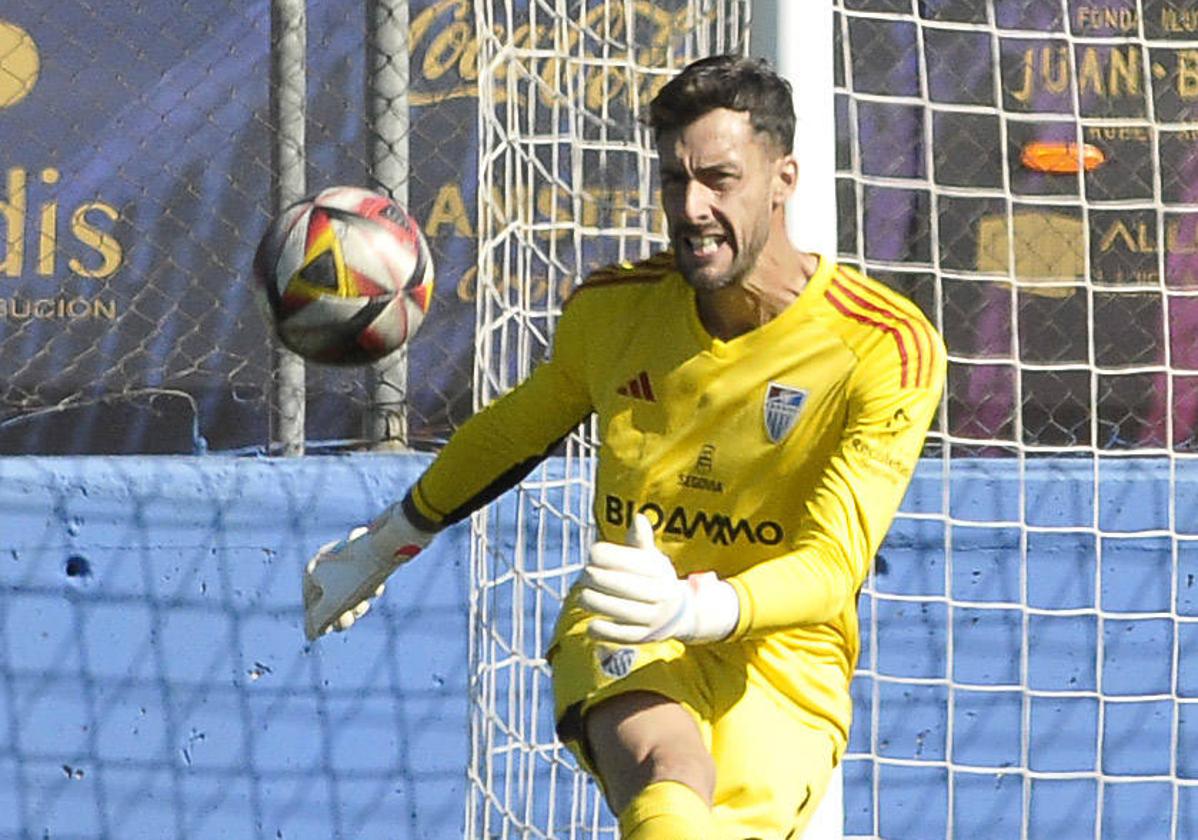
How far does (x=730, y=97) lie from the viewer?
3629mm

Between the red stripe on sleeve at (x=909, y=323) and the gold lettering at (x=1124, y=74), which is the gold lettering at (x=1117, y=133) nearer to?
the gold lettering at (x=1124, y=74)

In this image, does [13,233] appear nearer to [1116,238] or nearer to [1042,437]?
[1042,437]

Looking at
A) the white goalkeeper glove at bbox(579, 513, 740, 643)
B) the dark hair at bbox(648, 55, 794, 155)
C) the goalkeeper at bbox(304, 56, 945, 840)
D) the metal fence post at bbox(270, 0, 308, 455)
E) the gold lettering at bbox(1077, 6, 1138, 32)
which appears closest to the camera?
the white goalkeeper glove at bbox(579, 513, 740, 643)

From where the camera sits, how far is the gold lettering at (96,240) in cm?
573

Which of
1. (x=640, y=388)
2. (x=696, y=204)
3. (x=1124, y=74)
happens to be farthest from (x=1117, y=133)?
(x=696, y=204)

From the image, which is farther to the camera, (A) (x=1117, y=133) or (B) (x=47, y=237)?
(A) (x=1117, y=133)

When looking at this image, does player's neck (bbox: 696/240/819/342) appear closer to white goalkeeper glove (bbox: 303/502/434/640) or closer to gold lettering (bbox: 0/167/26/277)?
white goalkeeper glove (bbox: 303/502/434/640)

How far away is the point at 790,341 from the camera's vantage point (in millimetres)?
3727

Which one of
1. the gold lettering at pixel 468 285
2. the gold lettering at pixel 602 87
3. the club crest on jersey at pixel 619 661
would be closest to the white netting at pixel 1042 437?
the gold lettering at pixel 602 87

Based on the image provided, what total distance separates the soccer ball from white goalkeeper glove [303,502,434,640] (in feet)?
1.06

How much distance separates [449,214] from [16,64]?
3.88ft

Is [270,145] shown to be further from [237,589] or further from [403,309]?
[403,309]

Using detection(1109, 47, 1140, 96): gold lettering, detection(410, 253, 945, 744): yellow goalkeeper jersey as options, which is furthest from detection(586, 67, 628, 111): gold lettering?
detection(410, 253, 945, 744): yellow goalkeeper jersey

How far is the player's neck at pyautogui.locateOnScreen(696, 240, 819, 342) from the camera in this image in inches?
147
